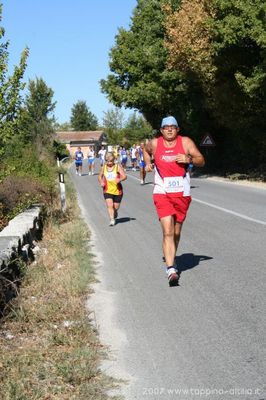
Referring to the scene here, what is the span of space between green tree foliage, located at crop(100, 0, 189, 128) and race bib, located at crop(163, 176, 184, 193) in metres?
28.3

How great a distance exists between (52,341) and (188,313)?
5.08 ft

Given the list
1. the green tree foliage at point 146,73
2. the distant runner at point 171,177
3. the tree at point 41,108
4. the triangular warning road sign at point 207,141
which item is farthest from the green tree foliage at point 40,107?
the distant runner at point 171,177

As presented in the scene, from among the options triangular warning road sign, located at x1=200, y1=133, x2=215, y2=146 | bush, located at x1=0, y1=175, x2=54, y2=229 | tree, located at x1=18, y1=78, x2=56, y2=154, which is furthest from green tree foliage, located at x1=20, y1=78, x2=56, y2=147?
bush, located at x1=0, y1=175, x2=54, y2=229

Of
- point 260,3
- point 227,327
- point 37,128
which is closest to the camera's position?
point 227,327

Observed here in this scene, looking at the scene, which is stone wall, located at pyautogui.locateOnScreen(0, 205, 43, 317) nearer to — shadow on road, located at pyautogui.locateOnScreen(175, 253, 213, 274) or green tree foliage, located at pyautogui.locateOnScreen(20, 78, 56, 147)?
shadow on road, located at pyautogui.locateOnScreen(175, 253, 213, 274)

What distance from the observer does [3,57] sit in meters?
10.1

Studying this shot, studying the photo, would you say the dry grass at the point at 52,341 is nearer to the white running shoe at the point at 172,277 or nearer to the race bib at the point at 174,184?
the white running shoe at the point at 172,277

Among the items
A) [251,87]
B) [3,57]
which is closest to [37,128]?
[251,87]

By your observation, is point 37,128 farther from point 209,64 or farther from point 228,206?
point 228,206

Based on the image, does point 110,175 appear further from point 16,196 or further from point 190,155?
point 190,155

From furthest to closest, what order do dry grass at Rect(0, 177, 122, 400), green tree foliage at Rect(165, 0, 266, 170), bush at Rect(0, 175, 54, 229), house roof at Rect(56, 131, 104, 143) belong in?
1. house roof at Rect(56, 131, 104, 143)
2. green tree foliage at Rect(165, 0, 266, 170)
3. bush at Rect(0, 175, 54, 229)
4. dry grass at Rect(0, 177, 122, 400)

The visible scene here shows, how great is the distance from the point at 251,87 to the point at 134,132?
8468cm

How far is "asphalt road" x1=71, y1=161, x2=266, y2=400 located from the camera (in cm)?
428

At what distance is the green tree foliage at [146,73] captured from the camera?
37812 millimetres
